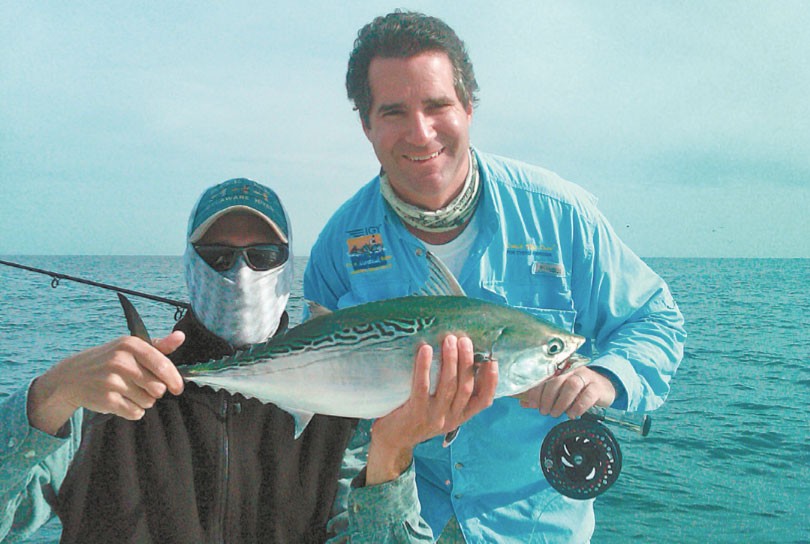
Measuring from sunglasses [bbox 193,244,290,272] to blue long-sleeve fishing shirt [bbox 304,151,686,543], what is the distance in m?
0.98

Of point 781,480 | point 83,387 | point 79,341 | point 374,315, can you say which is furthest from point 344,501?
point 79,341

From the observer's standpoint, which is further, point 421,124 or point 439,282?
point 421,124

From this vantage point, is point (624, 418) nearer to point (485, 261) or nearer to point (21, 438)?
point (485, 261)

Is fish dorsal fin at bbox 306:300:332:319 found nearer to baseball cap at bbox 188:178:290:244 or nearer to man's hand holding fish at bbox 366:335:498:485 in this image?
baseball cap at bbox 188:178:290:244

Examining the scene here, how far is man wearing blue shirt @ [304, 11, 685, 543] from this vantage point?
352cm

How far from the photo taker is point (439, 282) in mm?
2889

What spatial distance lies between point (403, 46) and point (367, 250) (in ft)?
3.86

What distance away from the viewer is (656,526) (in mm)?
7742

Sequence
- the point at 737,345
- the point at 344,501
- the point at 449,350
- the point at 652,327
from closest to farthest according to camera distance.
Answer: the point at 449,350 < the point at 344,501 < the point at 652,327 < the point at 737,345

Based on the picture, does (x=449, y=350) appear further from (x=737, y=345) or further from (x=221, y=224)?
(x=737, y=345)

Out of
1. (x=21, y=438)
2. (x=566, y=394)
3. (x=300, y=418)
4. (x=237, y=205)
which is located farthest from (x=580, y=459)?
(x=21, y=438)

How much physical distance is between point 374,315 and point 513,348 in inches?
23.2

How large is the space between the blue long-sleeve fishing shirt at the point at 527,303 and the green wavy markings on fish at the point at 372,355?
0.89m

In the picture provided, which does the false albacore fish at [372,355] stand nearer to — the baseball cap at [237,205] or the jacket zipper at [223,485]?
the jacket zipper at [223,485]
